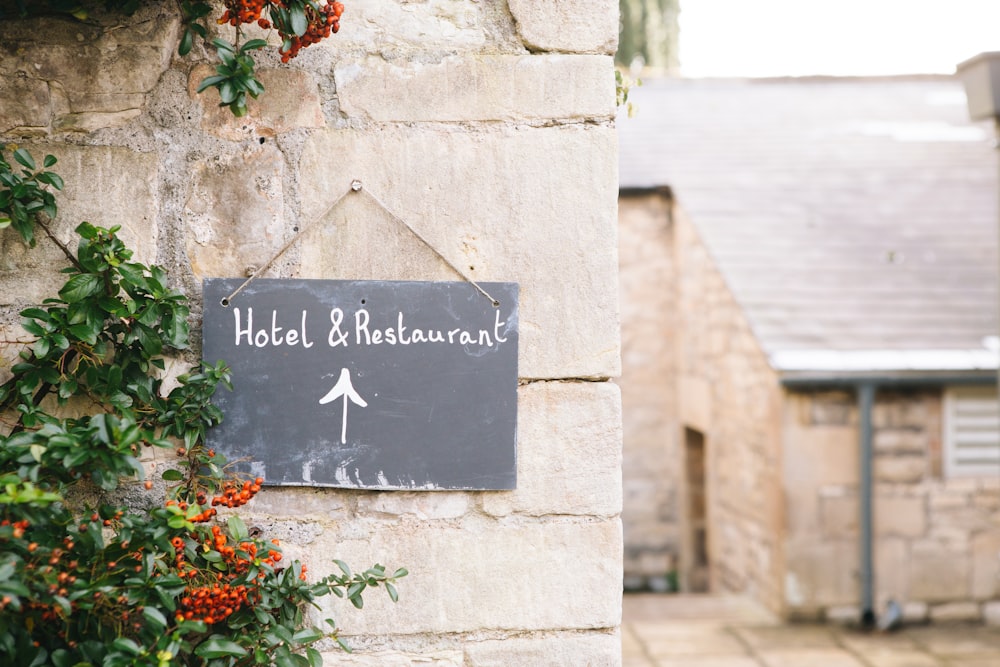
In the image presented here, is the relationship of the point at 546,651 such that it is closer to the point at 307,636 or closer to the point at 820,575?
the point at 307,636

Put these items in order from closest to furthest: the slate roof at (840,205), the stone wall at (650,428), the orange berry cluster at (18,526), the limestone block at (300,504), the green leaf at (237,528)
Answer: the orange berry cluster at (18,526), the green leaf at (237,528), the limestone block at (300,504), the slate roof at (840,205), the stone wall at (650,428)

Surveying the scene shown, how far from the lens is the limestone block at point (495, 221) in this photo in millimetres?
1666

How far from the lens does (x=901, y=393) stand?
5953mm

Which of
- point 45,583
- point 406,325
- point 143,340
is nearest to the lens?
point 45,583

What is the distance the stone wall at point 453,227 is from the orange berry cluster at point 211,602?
7.0 inches

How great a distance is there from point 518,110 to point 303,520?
86cm

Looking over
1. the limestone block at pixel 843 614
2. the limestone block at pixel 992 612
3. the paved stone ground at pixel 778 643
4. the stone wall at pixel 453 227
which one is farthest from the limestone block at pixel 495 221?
the limestone block at pixel 992 612

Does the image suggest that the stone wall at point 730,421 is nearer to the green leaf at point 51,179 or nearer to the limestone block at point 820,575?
the limestone block at point 820,575

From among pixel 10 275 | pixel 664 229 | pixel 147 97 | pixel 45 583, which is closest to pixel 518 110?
pixel 147 97

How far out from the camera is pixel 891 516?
5984 mm

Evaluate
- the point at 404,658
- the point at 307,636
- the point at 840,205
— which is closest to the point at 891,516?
the point at 840,205

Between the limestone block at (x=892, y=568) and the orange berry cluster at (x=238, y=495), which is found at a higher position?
the orange berry cluster at (x=238, y=495)

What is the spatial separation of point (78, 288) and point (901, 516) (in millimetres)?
5760

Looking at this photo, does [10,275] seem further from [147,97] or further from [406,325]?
[406,325]
